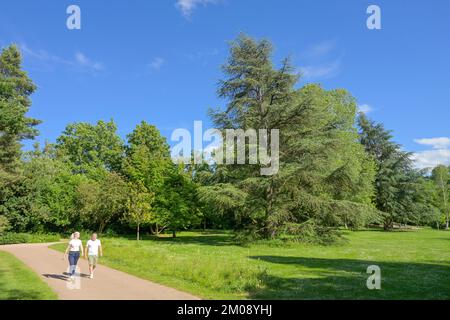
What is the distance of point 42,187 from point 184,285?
33.7 metres

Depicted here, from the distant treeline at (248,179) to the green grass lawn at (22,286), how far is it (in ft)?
38.8

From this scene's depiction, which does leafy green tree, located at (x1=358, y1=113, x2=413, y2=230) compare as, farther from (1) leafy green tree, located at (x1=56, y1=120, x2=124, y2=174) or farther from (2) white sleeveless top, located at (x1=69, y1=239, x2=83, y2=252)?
(2) white sleeveless top, located at (x1=69, y1=239, x2=83, y2=252)

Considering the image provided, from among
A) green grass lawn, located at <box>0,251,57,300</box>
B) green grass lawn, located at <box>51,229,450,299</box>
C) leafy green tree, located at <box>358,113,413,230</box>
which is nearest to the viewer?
green grass lawn, located at <box>0,251,57,300</box>

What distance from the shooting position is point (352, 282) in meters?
10.9

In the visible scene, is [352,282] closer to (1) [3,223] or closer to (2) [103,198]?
(2) [103,198]

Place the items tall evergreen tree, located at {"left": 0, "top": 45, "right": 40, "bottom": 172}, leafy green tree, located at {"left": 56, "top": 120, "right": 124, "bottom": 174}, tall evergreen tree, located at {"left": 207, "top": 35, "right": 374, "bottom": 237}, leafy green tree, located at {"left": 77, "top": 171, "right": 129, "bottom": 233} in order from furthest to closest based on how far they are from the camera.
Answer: leafy green tree, located at {"left": 56, "top": 120, "right": 124, "bottom": 174} < leafy green tree, located at {"left": 77, "top": 171, "right": 129, "bottom": 233} < tall evergreen tree, located at {"left": 0, "top": 45, "right": 40, "bottom": 172} < tall evergreen tree, located at {"left": 207, "top": 35, "right": 374, "bottom": 237}

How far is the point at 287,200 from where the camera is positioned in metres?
25.5

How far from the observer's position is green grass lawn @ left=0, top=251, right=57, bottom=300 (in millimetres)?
9211

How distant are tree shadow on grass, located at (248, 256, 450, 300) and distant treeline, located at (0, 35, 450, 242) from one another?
9.47 metres

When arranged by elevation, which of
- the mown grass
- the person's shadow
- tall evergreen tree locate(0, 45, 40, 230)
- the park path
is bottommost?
the mown grass

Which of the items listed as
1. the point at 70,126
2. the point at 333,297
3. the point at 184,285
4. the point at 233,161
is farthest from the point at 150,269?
the point at 70,126

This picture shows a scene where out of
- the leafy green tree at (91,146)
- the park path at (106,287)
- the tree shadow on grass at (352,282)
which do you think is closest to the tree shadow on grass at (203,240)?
the tree shadow on grass at (352,282)

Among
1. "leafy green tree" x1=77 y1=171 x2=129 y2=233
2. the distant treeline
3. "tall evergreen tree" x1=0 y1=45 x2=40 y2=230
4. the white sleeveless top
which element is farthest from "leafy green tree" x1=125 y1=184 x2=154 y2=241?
the white sleeveless top
